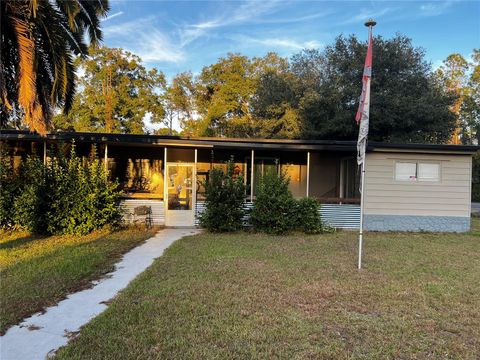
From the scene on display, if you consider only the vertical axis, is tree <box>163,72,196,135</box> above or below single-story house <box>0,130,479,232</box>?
above

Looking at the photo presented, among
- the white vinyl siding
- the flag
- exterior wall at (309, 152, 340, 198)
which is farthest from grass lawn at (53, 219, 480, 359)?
exterior wall at (309, 152, 340, 198)

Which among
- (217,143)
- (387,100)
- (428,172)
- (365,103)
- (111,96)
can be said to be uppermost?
(111,96)

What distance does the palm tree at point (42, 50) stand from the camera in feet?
24.7

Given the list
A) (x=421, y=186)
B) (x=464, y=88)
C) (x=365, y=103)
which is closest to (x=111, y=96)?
(x=421, y=186)

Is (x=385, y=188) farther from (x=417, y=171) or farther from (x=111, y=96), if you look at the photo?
(x=111, y=96)

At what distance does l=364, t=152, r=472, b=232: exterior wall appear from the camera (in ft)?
39.0

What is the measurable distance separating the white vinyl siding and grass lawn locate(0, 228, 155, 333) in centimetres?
716

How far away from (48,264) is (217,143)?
6.17m

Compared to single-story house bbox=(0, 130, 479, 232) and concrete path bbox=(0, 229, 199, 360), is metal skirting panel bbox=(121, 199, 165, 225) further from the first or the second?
concrete path bbox=(0, 229, 199, 360)

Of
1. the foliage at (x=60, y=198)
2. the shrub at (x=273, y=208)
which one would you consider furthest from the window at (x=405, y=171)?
the foliage at (x=60, y=198)

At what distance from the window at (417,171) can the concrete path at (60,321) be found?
885 cm

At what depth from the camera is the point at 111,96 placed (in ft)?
100

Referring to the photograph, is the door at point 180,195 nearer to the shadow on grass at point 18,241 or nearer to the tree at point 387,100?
the shadow on grass at point 18,241

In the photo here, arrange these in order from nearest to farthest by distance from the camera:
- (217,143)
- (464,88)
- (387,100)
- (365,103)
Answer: (365,103)
(217,143)
(387,100)
(464,88)
